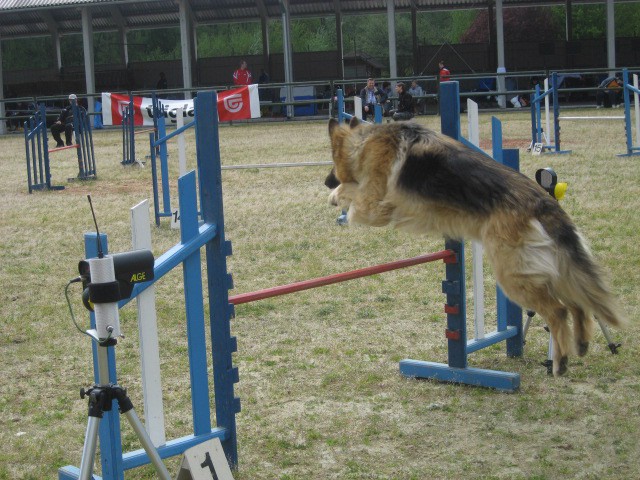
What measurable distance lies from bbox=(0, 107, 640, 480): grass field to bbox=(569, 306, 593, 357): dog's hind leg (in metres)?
0.55

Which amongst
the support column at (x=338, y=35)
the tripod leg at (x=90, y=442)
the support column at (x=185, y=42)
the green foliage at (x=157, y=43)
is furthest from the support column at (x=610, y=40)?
the green foliage at (x=157, y=43)

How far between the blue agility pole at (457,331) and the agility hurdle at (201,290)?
1826 millimetres

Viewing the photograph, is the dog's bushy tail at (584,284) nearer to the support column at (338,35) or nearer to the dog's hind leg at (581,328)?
the dog's hind leg at (581,328)

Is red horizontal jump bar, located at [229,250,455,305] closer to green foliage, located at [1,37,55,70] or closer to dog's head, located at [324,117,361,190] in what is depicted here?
dog's head, located at [324,117,361,190]

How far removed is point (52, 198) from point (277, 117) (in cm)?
1810

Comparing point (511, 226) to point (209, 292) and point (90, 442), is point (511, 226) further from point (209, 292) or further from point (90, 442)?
point (90, 442)

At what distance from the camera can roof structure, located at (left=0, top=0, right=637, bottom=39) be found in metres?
34.5

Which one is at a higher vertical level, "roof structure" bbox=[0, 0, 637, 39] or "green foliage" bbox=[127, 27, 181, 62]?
"green foliage" bbox=[127, 27, 181, 62]

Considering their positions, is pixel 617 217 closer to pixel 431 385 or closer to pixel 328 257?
pixel 328 257

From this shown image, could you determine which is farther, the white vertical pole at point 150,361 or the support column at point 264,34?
the support column at point 264,34

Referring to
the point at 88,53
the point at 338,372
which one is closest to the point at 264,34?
the point at 88,53

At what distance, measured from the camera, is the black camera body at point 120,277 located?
125 inches

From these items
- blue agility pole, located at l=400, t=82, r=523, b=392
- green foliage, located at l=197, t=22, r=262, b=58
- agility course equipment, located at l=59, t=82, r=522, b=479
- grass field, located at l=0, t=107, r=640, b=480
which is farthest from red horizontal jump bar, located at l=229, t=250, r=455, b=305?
green foliage, located at l=197, t=22, r=262, b=58

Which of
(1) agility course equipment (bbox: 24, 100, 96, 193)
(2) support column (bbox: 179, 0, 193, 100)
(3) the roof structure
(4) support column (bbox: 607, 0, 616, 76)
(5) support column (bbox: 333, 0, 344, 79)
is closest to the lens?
(1) agility course equipment (bbox: 24, 100, 96, 193)
